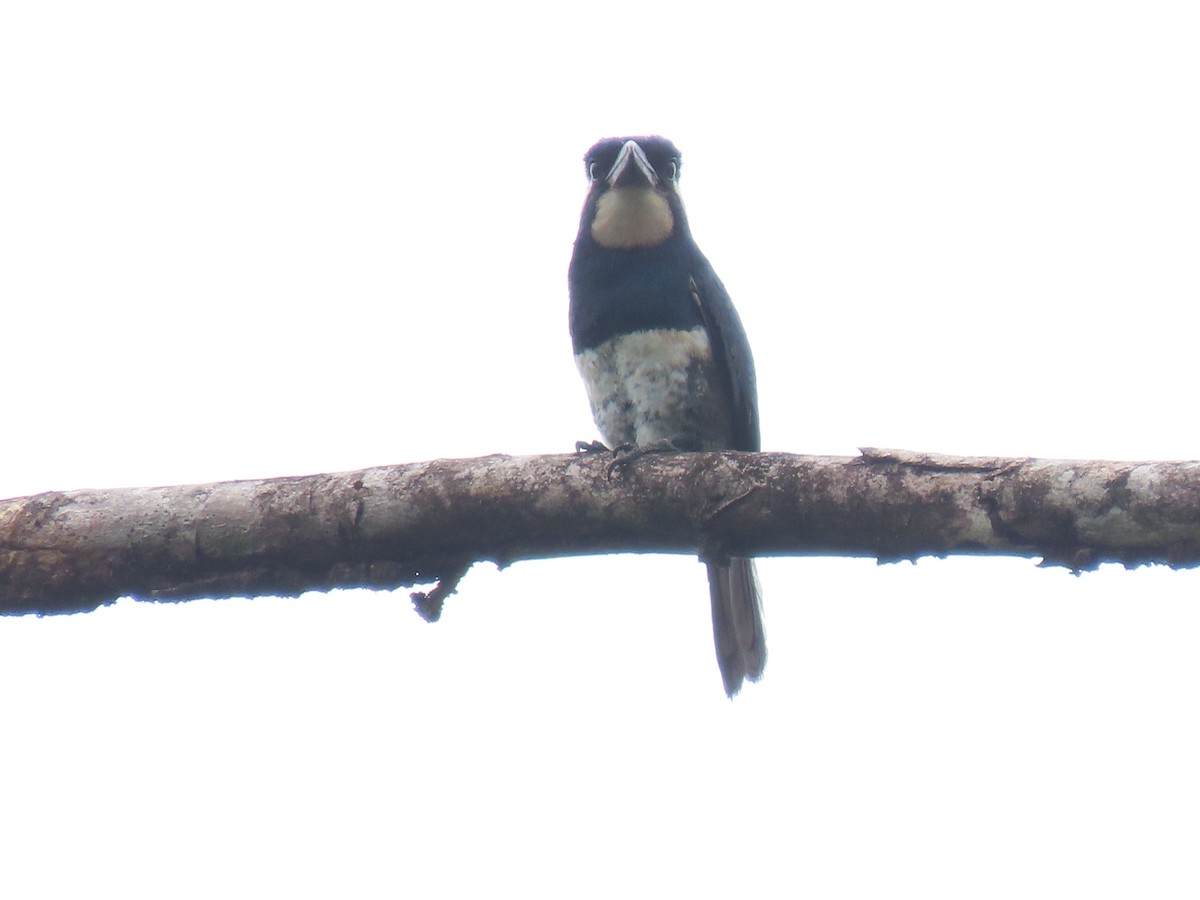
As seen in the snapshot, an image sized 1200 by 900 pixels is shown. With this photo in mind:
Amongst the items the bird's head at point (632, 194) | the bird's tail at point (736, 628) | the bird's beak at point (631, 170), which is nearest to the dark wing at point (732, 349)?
the bird's head at point (632, 194)

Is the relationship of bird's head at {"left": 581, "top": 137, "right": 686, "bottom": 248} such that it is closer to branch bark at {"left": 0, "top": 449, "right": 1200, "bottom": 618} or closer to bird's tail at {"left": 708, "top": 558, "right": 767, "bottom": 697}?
bird's tail at {"left": 708, "top": 558, "right": 767, "bottom": 697}

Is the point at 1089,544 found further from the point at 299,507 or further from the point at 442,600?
the point at 299,507

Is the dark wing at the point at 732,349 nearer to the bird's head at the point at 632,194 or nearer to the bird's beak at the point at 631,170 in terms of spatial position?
the bird's head at the point at 632,194

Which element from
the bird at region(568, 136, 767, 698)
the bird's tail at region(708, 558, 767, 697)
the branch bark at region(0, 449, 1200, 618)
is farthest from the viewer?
the bird's tail at region(708, 558, 767, 697)

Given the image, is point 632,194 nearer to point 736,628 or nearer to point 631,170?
Result: point 631,170

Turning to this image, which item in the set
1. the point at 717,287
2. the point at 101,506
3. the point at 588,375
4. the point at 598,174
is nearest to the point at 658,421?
the point at 588,375

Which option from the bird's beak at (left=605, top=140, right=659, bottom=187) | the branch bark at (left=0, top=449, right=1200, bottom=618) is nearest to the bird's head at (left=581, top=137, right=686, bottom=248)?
the bird's beak at (left=605, top=140, right=659, bottom=187)

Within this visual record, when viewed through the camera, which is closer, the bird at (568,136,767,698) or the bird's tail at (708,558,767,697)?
the bird at (568,136,767,698)

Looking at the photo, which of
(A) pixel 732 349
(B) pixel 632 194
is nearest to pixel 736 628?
(A) pixel 732 349
